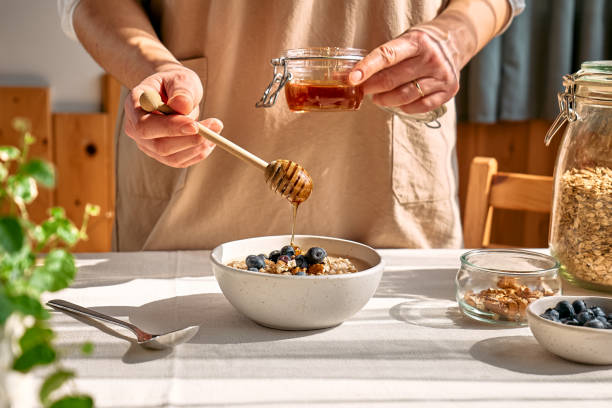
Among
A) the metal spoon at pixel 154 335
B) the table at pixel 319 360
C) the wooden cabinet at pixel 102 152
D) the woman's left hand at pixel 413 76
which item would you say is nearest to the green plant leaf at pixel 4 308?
the table at pixel 319 360

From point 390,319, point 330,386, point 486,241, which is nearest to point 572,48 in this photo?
point 486,241

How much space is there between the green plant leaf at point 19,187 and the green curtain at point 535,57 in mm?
2480

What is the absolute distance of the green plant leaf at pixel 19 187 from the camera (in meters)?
0.39

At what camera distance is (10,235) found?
0.35 metres

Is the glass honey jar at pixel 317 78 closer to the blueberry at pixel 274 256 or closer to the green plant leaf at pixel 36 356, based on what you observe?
the blueberry at pixel 274 256

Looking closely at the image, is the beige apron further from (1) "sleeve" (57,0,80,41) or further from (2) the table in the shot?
(2) the table

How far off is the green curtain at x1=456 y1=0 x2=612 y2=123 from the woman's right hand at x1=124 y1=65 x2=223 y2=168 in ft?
5.91

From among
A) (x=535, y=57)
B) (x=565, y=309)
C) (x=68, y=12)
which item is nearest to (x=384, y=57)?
(x=565, y=309)

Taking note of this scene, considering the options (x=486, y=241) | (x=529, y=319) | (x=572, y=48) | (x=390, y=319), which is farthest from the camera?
(x=572, y=48)

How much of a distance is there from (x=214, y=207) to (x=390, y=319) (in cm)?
60

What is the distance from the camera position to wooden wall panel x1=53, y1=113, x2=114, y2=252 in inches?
112

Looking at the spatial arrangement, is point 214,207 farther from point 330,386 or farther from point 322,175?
point 330,386

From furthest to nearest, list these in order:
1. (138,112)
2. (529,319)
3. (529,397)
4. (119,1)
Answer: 1. (119,1)
2. (138,112)
3. (529,319)
4. (529,397)

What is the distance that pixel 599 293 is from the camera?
102 centimetres
